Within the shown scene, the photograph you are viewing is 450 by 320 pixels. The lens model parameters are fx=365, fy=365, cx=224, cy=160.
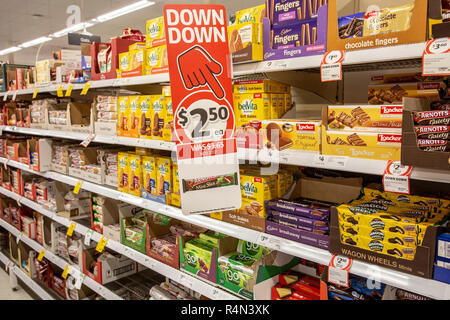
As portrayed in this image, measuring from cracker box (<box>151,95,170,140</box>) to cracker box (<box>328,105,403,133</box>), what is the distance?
3.24 feet

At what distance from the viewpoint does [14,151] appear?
145 inches

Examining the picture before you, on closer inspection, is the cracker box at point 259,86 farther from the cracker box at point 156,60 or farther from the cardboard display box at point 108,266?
the cardboard display box at point 108,266

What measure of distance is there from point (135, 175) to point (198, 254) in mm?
677

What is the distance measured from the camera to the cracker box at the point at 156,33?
1994 mm

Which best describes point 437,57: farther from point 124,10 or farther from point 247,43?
point 124,10

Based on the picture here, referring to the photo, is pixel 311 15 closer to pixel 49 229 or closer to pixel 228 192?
pixel 228 192

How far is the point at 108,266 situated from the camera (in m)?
2.69

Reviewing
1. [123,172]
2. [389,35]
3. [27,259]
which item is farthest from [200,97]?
[27,259]

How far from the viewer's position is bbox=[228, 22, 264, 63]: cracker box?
1505 mm

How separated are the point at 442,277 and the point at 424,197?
32 centimetres

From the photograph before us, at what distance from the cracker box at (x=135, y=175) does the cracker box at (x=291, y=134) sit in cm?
100

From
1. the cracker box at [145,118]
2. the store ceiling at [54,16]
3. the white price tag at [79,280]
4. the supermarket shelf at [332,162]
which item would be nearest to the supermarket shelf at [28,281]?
the white price tag at [79,280]

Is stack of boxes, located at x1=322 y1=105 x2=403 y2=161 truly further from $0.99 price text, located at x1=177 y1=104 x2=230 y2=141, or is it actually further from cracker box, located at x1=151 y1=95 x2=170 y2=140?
cracker box, located at x1=151 y1=95 x2=170 y2=140
